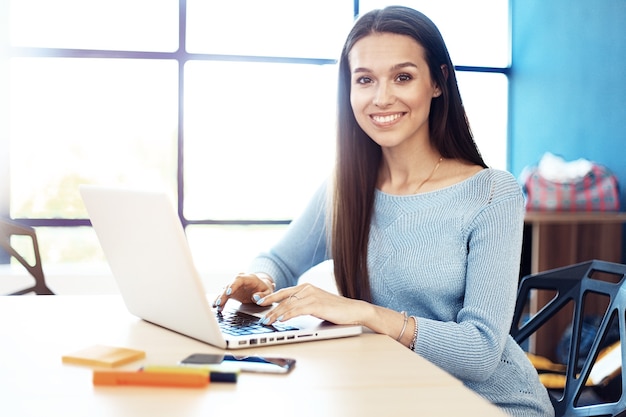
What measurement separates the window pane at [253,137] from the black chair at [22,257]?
5.93 ft

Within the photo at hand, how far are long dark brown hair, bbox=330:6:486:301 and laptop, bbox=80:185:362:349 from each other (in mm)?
357

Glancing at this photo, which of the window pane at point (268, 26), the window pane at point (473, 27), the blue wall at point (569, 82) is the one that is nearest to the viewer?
the blue wall at point (569, 82)

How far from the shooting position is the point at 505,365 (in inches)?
60.5

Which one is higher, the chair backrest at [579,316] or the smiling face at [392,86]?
the smiling face at [392,86]

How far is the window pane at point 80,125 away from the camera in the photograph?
426cm

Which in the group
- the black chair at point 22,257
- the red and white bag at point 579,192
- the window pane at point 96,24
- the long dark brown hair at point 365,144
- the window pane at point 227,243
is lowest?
the window pane at point 227,243

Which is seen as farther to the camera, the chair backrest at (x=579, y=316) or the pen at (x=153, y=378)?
the chair backrest at (x=579, y=316)

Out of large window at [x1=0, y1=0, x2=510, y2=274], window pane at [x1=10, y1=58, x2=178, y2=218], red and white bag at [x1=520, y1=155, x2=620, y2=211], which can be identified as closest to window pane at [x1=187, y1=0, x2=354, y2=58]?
large window at [x1=0, y1=0, x2=510, y2=274]

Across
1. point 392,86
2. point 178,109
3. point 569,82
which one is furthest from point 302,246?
point 569,82

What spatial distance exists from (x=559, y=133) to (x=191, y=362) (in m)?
3.61

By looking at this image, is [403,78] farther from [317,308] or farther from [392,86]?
[317,308]

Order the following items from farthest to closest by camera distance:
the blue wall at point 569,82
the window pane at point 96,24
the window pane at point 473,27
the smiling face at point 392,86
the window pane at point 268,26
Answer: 1. the window pane at point 473,27
2. the window pane at point 268,26
3. the window pane at point 96,24
4. the blue wall at point 569,82
5. the smiling face at point 392,86

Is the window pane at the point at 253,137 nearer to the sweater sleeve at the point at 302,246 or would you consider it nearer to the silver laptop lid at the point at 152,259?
the sweater sleeve at the point at 302,246

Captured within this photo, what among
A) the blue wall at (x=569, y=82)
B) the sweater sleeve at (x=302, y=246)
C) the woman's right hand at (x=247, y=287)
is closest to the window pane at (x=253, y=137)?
the blue wall at (x=569, y=82)
